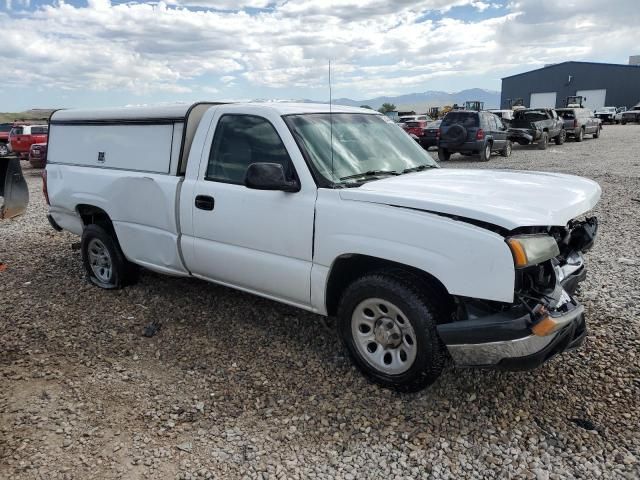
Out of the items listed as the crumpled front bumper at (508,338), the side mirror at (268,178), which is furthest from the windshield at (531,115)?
the crumpled front bumper at (508,338)

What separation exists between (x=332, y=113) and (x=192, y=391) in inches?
92.3

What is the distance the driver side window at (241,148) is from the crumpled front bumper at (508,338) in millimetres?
1630

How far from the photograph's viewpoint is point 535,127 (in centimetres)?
2159

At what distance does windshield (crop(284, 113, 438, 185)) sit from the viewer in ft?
12.1

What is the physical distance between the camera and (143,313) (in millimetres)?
4840

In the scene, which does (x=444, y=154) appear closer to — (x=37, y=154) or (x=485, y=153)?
(x=485, y=153)

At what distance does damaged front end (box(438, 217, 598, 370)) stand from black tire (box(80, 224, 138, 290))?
349 cm

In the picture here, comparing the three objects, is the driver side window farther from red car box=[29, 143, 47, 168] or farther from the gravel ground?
red car box=[29, 143, 47, 168]

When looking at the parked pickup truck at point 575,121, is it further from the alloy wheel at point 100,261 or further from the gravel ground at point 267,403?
the alloy wheel at point 100,261

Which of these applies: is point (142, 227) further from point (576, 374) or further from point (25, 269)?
point (576, 374)

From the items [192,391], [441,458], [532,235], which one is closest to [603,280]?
[532,235]

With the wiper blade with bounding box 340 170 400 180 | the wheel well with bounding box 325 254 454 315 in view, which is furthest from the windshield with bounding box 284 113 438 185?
the wheel well with bounding box 325 254 454 315

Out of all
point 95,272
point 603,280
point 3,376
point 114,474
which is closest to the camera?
point 114,474

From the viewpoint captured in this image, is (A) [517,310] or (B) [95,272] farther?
(B) [95,272]
